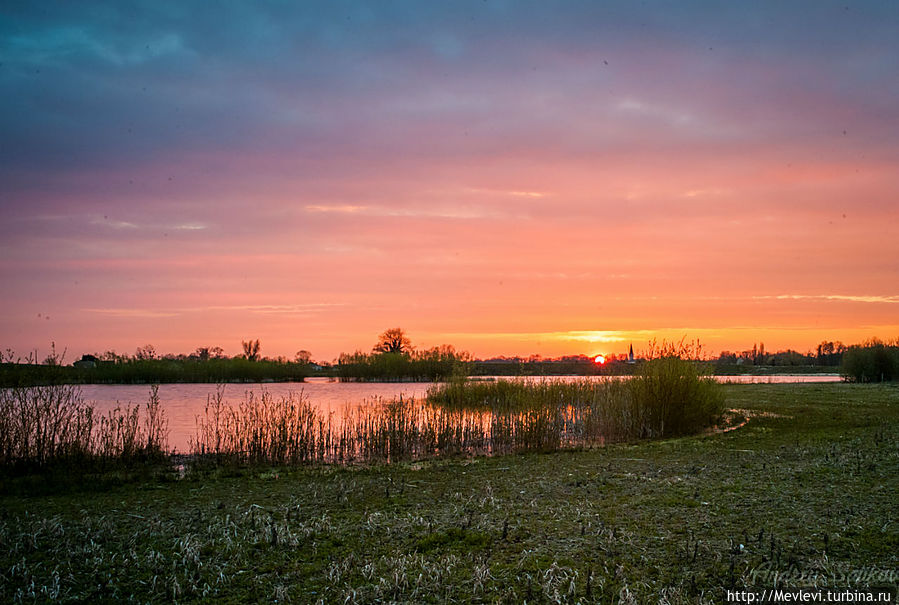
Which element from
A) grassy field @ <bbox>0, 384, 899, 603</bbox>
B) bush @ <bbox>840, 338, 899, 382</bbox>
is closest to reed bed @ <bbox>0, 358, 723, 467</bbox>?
grassy field @ <bbox>0, 384, 899, 603</bbox>

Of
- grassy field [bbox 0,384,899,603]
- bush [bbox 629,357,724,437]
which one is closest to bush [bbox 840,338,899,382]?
bush [bbox 629,357,724,437]

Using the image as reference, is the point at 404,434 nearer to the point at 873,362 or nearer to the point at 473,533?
the point at 473,533

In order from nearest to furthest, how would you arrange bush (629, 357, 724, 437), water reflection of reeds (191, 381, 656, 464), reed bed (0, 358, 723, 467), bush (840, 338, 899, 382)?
reed bed (0, 358, 723, 467)
water reflection of reeds (191, 381, 656, 464)
bush (629, 357, 724, 437)
bush (840, 338, 899, 382)

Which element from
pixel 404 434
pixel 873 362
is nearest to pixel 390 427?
pixel 404 434

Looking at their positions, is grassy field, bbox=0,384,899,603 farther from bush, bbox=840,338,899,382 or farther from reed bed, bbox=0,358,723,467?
bush, bbox=840,338,899,382

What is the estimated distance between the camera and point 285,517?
Answer: 24.2 ft

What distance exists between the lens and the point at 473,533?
6426 mm

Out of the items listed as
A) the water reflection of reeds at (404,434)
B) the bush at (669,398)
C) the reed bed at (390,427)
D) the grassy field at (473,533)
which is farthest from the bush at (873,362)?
the grassy field at (473,533)

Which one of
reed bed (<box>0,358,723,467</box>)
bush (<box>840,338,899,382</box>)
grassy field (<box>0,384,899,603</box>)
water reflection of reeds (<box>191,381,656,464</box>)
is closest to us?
grassy field (<box>0,384,899,603</box>)

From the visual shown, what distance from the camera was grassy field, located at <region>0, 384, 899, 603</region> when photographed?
5.09 m

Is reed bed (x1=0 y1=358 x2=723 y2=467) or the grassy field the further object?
reed bed (x1=0 y1=358 x2=723 y2=467)

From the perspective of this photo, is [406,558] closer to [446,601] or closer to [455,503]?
[446,601]

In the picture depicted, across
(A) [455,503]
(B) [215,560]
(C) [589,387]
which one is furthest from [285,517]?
(C) [589,387]

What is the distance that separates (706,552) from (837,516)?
7.14 ft
